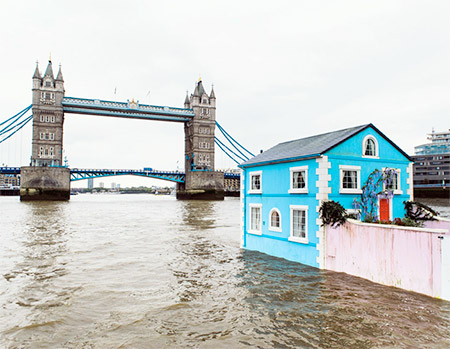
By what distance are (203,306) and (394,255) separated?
5595mm

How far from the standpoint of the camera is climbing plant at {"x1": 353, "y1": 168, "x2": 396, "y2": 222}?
40.2 feet

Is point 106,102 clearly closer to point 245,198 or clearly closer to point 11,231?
point 11,231

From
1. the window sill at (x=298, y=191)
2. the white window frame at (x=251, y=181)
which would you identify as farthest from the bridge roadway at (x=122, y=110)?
the window sill at (x=298, y=191)

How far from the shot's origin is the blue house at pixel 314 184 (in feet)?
39.2

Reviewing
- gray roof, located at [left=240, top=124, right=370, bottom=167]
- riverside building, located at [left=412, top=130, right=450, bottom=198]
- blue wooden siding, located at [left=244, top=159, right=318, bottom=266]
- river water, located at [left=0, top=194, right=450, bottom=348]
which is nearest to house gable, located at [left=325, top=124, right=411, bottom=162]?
gray roof, located at [left=240, top=124, right=370, bottom=167]

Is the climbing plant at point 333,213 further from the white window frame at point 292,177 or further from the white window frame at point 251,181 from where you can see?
the white window frame at point 251,181

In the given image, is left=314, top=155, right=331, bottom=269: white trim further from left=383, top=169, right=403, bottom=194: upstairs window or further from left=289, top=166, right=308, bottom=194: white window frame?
left=383, top=169, right=403, bottom=194: upstairs window

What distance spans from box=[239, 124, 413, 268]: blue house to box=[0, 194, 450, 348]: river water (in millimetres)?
944

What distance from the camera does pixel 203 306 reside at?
909cm

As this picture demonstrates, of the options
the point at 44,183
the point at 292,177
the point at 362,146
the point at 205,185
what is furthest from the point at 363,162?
the point at 205,185

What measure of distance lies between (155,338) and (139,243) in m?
13.1

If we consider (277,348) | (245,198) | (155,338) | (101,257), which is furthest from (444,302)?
(101,257)

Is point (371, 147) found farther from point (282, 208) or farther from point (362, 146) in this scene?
point (282, 208)

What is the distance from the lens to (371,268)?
406 inches
